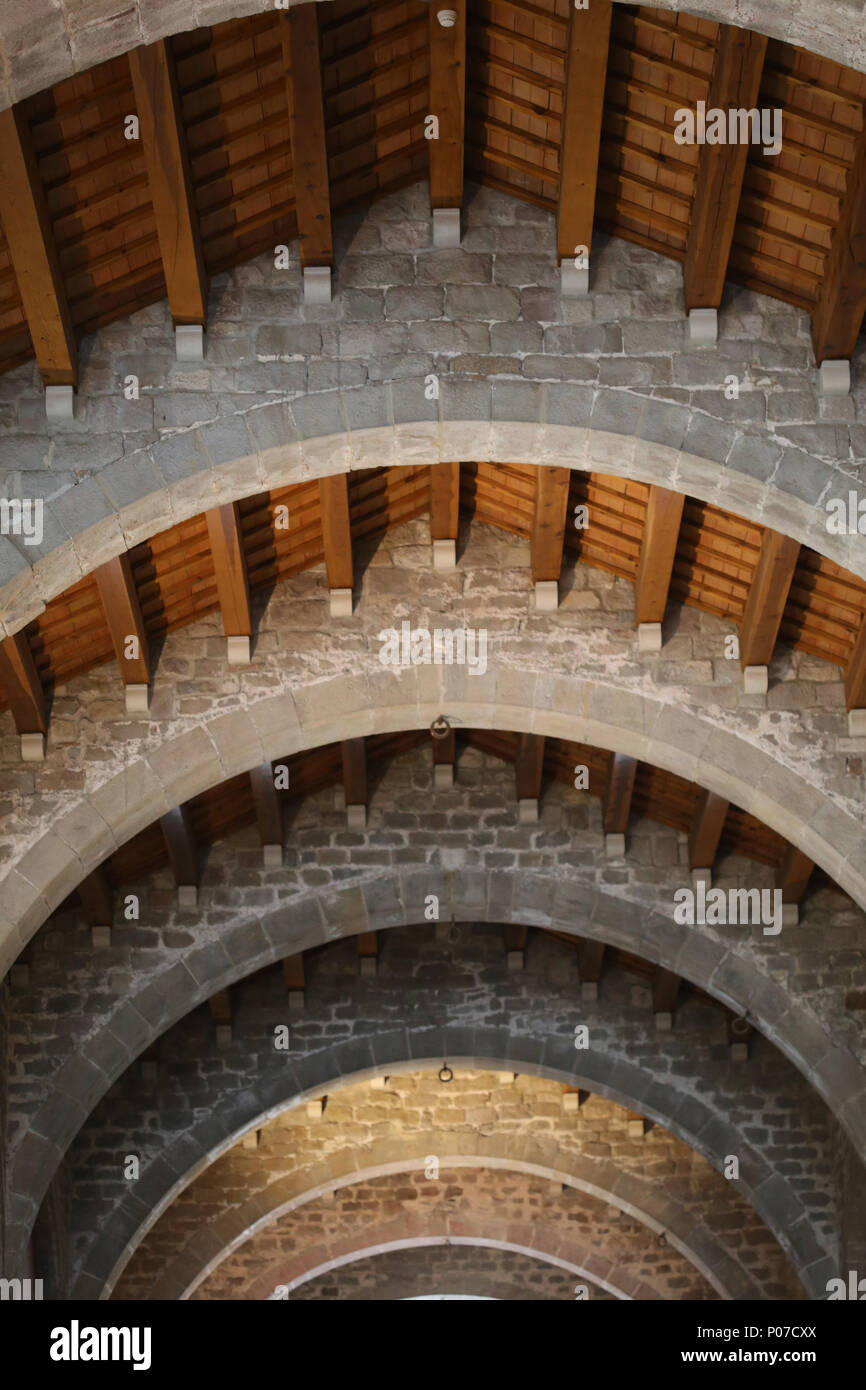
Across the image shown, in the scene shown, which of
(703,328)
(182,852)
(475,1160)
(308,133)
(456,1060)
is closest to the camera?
(308,133)

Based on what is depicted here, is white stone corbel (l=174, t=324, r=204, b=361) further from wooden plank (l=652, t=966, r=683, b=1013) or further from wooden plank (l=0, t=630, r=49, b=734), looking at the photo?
wooden plank (l=652, t=966, r=683, b=1013)

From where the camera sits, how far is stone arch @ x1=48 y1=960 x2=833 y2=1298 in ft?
31.6

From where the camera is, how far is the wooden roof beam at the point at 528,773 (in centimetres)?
809

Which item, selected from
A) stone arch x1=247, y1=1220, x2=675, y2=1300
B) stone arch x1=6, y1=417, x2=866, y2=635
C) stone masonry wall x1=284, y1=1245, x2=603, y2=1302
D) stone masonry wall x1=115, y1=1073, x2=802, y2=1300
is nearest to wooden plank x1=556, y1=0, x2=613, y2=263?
stone arch x1=6, y1=417, x2=866, y2=635

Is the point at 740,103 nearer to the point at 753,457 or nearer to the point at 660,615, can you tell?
the point at 753,457

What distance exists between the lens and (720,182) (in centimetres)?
487

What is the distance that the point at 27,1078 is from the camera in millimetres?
8375

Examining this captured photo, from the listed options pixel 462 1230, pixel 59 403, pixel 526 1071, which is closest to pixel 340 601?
pixel 59 403

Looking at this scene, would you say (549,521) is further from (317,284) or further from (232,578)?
(317,284)

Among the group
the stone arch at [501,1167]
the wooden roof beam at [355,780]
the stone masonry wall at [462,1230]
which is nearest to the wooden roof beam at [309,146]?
the wooden roof beam at [355,780]

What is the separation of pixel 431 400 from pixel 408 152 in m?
0.80
